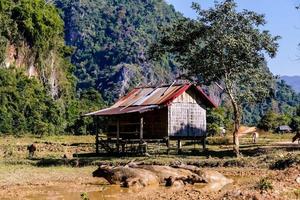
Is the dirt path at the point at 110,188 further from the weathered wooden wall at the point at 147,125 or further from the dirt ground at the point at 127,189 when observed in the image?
the weathered wooden wall at the point at 147,125

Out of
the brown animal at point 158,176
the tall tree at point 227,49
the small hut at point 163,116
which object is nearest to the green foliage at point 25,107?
the small hut at point 163,116

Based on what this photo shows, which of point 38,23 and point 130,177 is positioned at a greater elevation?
point 38,23

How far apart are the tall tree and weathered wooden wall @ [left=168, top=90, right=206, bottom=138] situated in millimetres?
4159

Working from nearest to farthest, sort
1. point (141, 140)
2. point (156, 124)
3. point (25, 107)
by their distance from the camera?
point (141, 140)
point (156, 124)
point (25, 107)

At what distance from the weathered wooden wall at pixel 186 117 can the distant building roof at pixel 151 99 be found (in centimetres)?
57

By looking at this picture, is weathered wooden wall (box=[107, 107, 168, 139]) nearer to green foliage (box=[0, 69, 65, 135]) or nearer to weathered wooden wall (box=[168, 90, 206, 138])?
weathered wooden wall (box=[168, 90, 206, 138])

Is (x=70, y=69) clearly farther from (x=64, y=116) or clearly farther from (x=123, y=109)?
(x=123, y=109)

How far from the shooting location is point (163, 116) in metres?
32.7

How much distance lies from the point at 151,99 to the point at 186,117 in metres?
2.43

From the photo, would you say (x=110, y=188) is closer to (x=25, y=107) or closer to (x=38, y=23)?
(x=25, y=107)

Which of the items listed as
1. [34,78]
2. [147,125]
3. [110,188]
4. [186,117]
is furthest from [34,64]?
[110,188]

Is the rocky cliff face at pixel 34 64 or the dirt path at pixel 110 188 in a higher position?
the rocky cliff face at pixel 34 64

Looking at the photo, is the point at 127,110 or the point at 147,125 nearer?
the point at 127,110

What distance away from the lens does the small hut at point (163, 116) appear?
3212cm
